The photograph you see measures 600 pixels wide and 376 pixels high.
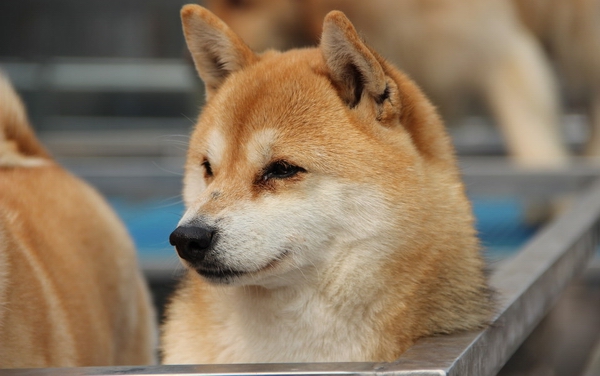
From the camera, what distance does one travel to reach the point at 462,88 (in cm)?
571

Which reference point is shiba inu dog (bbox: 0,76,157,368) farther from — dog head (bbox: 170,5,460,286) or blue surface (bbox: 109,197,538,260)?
blue surface (bbox: 109,197,538,260)

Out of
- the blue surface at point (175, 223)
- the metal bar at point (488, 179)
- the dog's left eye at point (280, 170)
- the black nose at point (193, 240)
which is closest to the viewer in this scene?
the black nose at point (193, 240)

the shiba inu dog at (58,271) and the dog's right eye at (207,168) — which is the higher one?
the dog's right eye at (207,168)

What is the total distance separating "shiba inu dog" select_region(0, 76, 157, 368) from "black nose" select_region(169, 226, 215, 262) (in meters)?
0.44

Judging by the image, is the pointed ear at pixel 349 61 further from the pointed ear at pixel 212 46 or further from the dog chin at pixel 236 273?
the dog chin at pixel 236 273

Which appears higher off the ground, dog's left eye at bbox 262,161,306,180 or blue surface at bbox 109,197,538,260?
dog's left eye at bbox 262,161,306,180

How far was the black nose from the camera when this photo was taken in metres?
1.79

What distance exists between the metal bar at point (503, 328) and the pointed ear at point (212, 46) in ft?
2.82

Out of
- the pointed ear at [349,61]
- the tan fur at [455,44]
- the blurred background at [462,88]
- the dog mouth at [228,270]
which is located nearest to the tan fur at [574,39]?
the blurred background at [462,88]

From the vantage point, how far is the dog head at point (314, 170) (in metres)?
1.83

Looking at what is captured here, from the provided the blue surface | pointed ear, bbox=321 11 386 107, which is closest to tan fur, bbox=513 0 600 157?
the blue surface

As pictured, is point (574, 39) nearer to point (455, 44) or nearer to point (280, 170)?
point (455, 44)

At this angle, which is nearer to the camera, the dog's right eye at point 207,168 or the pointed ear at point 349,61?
the pointed ear at point 349,61

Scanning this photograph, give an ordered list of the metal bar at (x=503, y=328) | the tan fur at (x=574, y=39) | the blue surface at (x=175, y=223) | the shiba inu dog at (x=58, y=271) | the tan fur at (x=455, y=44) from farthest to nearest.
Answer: the tan fur at (x=574, y=39), the tan fur at (x=455, y=44), the blue surface at (x=175, y=223), the shiba inu dog at (x=58, y=271), the metal bar at (x=503, y=328)
